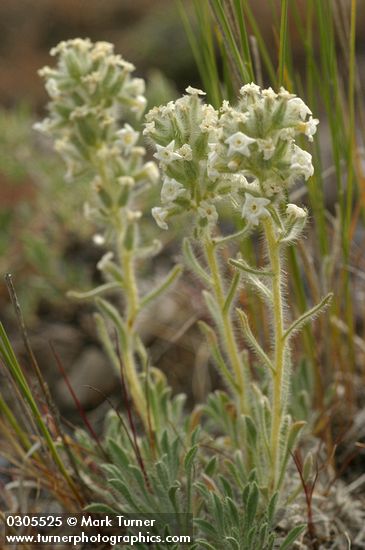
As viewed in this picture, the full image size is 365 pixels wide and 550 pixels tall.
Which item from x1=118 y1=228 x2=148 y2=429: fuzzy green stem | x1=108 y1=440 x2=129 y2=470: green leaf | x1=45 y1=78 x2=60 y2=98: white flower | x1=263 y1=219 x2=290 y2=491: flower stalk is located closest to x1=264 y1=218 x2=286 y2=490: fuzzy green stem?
x1=263 y1=219 x2=290 y2=491: flower stalk

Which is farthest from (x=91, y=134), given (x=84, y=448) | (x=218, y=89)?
(x=84, y=448)

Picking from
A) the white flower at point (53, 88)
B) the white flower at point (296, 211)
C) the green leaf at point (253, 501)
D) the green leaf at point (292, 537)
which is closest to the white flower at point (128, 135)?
the white flower at point (53, 88)

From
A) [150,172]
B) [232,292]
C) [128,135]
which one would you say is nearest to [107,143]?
[128,135]

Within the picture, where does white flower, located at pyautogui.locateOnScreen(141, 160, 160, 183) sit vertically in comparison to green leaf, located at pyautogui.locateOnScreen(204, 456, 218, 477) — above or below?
above

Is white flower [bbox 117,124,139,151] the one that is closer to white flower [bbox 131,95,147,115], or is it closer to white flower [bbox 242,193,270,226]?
white flower [bbox 131,95,147,115]

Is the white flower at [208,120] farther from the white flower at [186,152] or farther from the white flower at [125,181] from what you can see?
the white flower at [125,181]

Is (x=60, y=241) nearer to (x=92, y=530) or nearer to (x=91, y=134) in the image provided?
(x=91, y=134)

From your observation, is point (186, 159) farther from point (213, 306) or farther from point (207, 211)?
point (213, 306)
